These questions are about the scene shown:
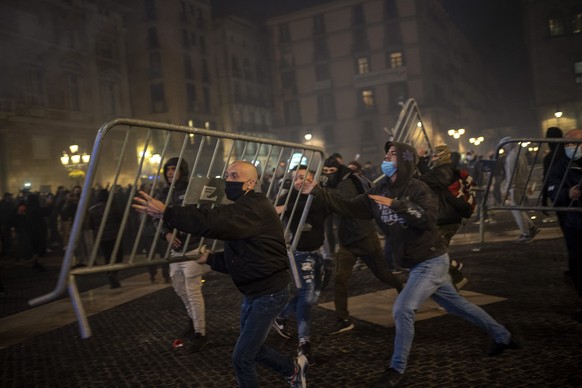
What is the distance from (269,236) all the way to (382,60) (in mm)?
49513

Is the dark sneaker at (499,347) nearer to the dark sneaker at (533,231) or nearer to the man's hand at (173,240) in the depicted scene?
the man's hand at (173,240)

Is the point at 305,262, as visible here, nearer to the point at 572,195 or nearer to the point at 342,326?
the point at 342,326

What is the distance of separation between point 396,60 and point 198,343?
48305mm

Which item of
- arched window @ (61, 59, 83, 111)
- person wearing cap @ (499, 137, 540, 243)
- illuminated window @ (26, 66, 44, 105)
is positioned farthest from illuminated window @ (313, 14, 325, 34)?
person wearing cap @ (499, 137, 540, 243)

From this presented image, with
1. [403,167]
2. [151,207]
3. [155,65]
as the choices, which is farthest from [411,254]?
[155,65]

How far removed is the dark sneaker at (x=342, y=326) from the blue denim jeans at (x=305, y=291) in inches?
21.0

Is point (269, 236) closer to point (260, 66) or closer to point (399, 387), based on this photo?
point (399, 387)

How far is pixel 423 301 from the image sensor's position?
11.5ft

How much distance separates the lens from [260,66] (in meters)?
55.1

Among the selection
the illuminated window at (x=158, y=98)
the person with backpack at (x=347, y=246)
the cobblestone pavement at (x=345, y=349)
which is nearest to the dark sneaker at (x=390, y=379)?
the cobblestone pavement at (x=345, y=349)

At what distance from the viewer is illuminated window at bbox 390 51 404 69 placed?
48812 mm

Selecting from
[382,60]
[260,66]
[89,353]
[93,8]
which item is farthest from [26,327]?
[260,66]

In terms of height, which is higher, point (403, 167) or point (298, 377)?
point (403, 167)

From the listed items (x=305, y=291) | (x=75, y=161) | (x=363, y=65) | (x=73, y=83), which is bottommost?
(x=305, y=291)
